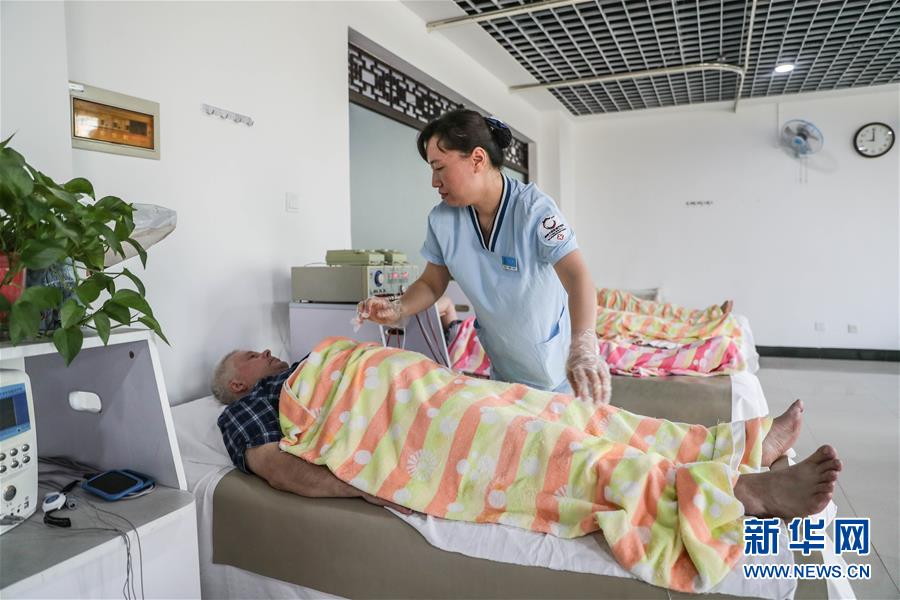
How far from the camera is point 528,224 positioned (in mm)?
1639

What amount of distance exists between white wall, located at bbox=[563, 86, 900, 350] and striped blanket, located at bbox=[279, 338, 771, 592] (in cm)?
503

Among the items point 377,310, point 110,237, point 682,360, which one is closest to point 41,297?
point 110,237

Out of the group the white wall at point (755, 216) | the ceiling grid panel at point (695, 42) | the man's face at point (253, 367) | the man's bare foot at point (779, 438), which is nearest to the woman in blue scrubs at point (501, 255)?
the man's face at point (253, 367)

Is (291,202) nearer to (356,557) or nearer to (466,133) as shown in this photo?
(466,133)

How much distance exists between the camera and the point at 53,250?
0.90 m

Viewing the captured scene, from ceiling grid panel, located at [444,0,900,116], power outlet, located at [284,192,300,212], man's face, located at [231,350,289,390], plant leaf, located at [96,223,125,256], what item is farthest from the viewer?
ceiling grid panel, located at [444,0,900,116]

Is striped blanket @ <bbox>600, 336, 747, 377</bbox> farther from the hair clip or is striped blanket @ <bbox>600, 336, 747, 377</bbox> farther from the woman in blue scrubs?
the hair clip

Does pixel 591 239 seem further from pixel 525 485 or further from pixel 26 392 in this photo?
pixel 26 392

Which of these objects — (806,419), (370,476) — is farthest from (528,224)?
(806,419)

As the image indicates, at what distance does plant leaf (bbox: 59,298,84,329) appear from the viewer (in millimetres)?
909

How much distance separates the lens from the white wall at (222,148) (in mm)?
1743

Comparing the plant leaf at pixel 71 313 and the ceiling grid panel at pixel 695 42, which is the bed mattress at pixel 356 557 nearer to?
the plant leaf at pixel 71 313

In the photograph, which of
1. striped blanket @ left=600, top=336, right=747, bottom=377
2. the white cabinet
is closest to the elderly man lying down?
the white cabinet
